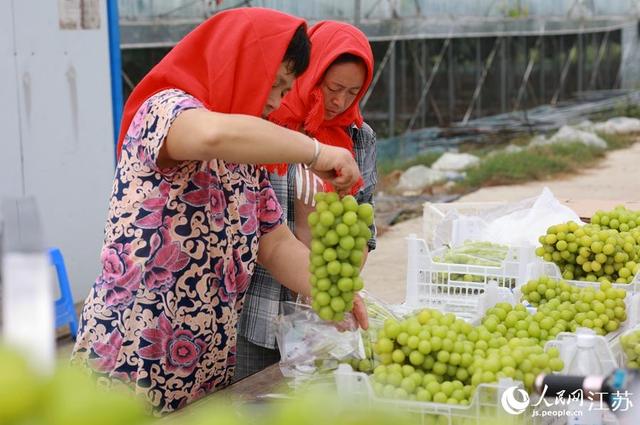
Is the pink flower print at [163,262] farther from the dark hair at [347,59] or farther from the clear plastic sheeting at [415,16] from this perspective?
the clear plastic sheeting at [415,16]

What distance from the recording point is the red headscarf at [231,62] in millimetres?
2219

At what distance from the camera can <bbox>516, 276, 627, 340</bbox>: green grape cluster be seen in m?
2.40

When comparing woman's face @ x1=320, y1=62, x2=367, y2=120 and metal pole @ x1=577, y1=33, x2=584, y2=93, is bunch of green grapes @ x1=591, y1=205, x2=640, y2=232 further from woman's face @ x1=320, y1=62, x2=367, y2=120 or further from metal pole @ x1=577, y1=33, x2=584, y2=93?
metal pole @ x1=577, y1=33, x2=584, y2=93

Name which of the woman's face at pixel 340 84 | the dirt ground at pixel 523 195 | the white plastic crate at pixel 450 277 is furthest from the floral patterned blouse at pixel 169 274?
the dirt ground at pixel 523 195

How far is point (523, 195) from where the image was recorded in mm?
10227

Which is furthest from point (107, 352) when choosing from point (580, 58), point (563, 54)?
point (580, 58)

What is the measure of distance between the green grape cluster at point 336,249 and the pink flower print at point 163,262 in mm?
422

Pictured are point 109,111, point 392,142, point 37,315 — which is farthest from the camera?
point 392,142

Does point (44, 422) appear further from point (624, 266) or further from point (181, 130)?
point (624, 266)

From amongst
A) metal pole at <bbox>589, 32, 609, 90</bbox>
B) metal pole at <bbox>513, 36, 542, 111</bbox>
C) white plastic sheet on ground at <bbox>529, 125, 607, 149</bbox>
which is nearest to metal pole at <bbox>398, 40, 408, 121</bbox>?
metal pole at <bbox>513, 36, 542, 111</bbox>

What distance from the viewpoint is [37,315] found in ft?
2.75

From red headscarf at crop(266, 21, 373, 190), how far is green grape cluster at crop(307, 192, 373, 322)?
78cm

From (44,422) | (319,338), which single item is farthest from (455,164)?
(44,422)

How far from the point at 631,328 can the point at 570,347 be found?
461mm
